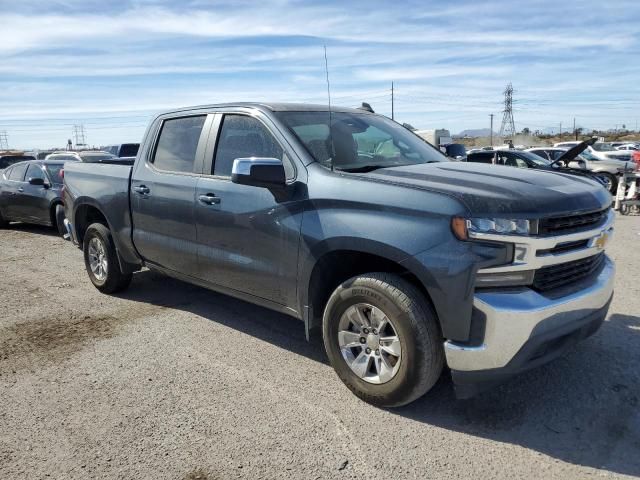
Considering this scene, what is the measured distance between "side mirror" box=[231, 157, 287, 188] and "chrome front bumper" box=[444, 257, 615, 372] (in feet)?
4.83

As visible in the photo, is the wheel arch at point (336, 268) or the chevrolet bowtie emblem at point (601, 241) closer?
the wheel arch at point (336, 268)

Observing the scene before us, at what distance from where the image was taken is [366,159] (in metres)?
3.93

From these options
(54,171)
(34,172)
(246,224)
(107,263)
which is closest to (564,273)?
(246,224)

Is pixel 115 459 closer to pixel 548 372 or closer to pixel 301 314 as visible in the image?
pixel 301 314

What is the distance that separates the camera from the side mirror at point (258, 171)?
3.39 metres

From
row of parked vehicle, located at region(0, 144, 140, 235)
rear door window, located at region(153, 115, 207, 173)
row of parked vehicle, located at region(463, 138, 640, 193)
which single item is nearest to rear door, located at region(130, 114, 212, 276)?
rear door window, located at region(153, 115, 207, 173)

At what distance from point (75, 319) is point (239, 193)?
2.37 meters

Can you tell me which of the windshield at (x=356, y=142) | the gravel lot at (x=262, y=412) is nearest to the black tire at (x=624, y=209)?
the gravel lot at (x=262, y=412)

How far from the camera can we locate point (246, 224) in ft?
12.8

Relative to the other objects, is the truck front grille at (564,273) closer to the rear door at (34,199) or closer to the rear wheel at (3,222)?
the rear door at (34,199)

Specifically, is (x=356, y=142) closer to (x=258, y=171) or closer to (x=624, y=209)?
(x=258, y=171)

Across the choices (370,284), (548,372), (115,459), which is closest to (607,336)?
(548,372)

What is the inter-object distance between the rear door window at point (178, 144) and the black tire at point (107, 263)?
1.19 meters

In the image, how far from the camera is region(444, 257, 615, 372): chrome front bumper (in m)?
2.76
